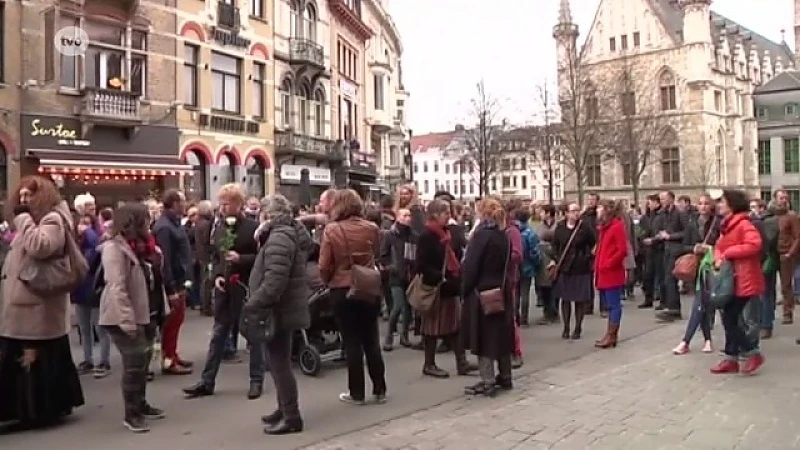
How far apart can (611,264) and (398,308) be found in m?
2.92

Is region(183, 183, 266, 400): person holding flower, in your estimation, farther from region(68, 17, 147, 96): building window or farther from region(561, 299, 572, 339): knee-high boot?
region(68, 17, 147, 96): building window

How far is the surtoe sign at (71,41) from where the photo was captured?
21219 mm

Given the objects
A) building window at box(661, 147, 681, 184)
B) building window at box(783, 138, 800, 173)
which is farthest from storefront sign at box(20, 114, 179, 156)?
building window at box(783, 138, 800, 173)

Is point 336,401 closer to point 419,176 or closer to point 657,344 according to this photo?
point 657,344

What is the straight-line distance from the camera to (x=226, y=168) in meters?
28.1

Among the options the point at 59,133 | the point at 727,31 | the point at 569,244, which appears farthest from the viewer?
the point at 727,31

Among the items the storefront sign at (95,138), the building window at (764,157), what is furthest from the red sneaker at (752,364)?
the building window at (764,157)

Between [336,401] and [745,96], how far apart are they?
79247 millimetres

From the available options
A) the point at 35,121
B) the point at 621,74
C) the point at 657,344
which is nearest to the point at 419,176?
the point at 621,74

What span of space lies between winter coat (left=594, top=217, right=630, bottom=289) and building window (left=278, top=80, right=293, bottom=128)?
22.2 m

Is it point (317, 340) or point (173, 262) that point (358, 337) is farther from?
point (173, 262)

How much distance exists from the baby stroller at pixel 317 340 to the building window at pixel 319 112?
25.6 meters

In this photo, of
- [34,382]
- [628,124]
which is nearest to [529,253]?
[34,382]

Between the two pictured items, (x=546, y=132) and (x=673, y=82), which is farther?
(x=673, y=82)
